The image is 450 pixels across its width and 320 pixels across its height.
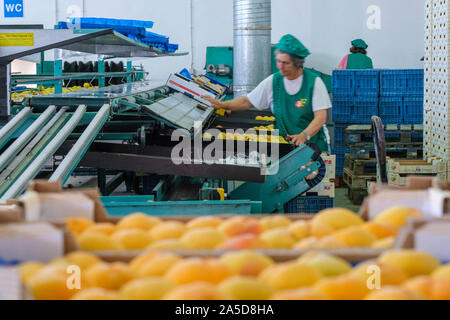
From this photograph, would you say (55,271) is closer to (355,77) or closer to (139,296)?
(139,296)

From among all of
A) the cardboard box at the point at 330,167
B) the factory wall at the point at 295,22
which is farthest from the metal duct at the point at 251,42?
the factory wall at the point at 295,22

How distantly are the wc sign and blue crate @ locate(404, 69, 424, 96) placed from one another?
6.02 metres

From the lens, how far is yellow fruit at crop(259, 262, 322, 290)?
104 centimetres

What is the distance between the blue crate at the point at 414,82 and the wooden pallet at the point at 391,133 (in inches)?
24.5

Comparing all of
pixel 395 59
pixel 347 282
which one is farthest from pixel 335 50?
pixel 347 282

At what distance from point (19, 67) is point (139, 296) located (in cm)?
1232

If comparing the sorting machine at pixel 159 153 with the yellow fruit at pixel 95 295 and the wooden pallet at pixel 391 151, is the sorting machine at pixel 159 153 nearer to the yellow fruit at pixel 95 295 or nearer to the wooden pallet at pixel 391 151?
the yellow fruit at pixel 95 295

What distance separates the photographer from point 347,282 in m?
1.02

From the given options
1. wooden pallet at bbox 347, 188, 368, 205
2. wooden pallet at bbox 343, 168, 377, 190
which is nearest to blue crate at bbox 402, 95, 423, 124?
wooden pallet at bbox 343, 168, 377, 190

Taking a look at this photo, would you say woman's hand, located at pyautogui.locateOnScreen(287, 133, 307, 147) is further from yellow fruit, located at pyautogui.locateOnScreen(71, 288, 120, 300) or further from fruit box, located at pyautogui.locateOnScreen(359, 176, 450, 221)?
yellow fruit, located at pyautogui.locateOnScreen(71, 288, 120, 300)

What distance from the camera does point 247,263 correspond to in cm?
110

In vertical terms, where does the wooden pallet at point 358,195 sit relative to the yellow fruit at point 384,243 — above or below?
below

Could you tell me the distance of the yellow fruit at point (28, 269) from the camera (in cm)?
106

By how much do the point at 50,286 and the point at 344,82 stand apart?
808 cm
